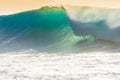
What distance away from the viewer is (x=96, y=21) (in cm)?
1266

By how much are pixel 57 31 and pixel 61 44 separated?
182 cm

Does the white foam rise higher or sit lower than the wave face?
lower

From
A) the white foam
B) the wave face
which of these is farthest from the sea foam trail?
the white foam

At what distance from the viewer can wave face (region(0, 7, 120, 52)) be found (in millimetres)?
11320

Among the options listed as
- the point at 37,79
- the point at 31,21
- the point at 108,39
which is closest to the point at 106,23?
the point at 108,39

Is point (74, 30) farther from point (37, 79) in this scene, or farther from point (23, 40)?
point (37, 79)

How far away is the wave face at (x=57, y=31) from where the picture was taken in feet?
37.1

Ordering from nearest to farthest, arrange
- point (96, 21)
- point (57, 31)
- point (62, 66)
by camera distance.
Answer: point (62, 66), point (96, 21), point (57, 31)

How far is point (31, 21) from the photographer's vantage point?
15078 millimetres

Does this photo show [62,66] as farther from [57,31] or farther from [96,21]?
[57,31]

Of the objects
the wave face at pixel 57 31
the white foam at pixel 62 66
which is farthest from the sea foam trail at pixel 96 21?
the white foam at pixel 62 66

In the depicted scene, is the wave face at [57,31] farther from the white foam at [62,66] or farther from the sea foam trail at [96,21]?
the white foam at [62,66]

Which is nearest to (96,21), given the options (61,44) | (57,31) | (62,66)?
(57,31)

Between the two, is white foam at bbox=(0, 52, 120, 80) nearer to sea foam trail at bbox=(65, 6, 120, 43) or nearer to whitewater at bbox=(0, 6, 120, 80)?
whitewater at bbox=(0, 6, 120, 80)
